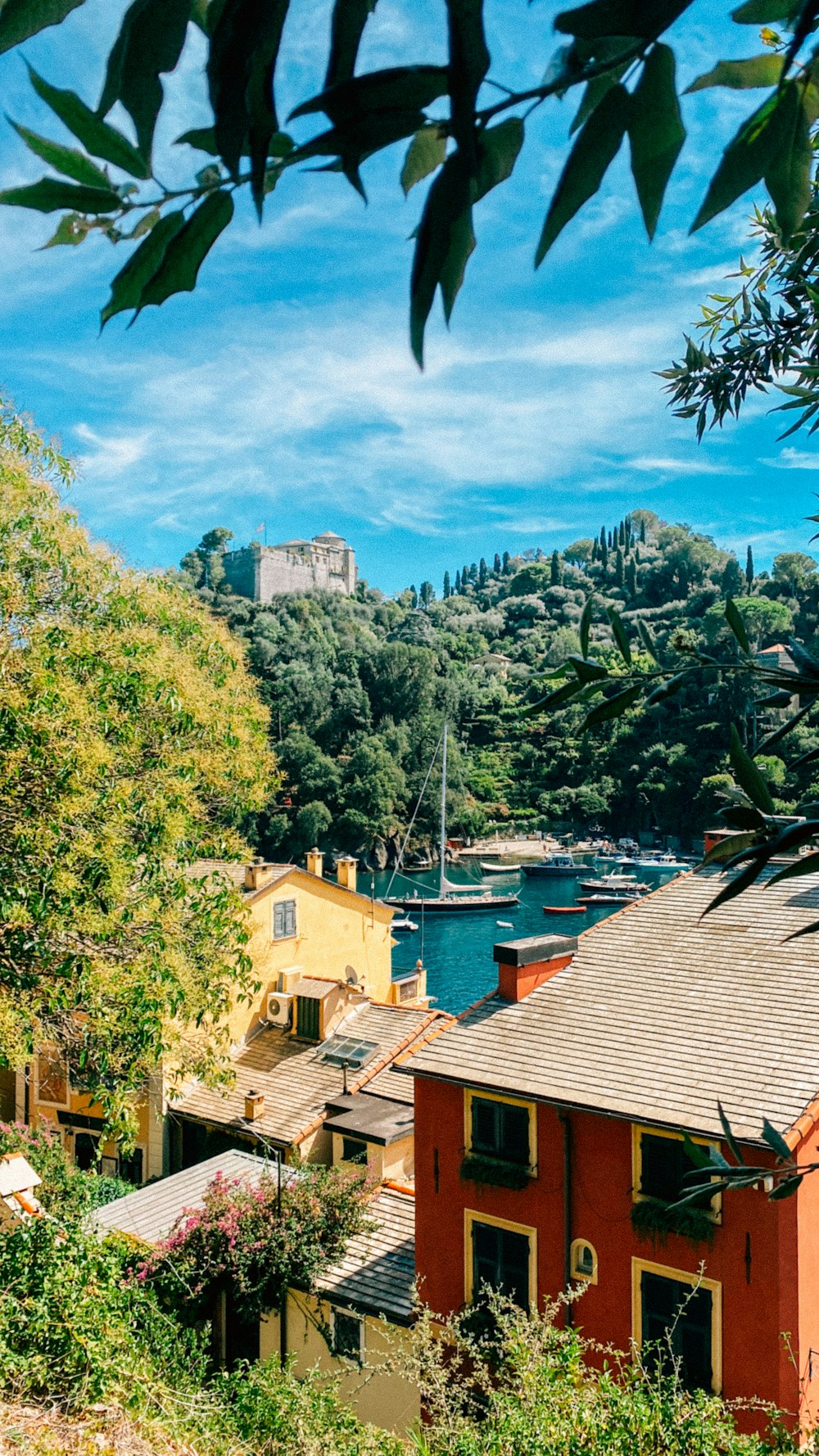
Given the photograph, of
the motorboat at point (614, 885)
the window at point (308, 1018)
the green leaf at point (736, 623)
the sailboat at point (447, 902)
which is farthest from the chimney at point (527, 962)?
the motorboat at point (614, 885)

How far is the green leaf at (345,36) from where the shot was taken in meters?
0.52

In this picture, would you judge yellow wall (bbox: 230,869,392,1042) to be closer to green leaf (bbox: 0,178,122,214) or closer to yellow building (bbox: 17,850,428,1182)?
yellow building (bbox: 17,850,428,1182)

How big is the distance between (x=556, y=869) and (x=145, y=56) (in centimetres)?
5456

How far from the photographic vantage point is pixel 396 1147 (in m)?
12.7

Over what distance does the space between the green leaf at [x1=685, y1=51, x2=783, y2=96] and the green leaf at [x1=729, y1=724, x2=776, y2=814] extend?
0.69 metres

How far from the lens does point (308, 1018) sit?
16.3m

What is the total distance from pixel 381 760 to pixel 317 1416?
5001 cm

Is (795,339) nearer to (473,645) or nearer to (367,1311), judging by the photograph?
(367,1311)

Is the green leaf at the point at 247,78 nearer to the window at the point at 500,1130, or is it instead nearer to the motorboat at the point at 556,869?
the window at the point at 500,1130

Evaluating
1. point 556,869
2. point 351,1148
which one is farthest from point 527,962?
point 556,869

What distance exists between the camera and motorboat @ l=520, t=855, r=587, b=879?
5378 centimetres

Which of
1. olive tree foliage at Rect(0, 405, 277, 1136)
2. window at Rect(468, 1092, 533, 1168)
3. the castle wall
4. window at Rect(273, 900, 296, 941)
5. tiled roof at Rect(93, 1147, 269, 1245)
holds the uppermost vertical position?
the castle wall

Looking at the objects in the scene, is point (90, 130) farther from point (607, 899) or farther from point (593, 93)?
point (607, 899)

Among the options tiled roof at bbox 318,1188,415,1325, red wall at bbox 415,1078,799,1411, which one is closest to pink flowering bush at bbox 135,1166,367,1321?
tiled roof at bbox 318,1188,415,1325
